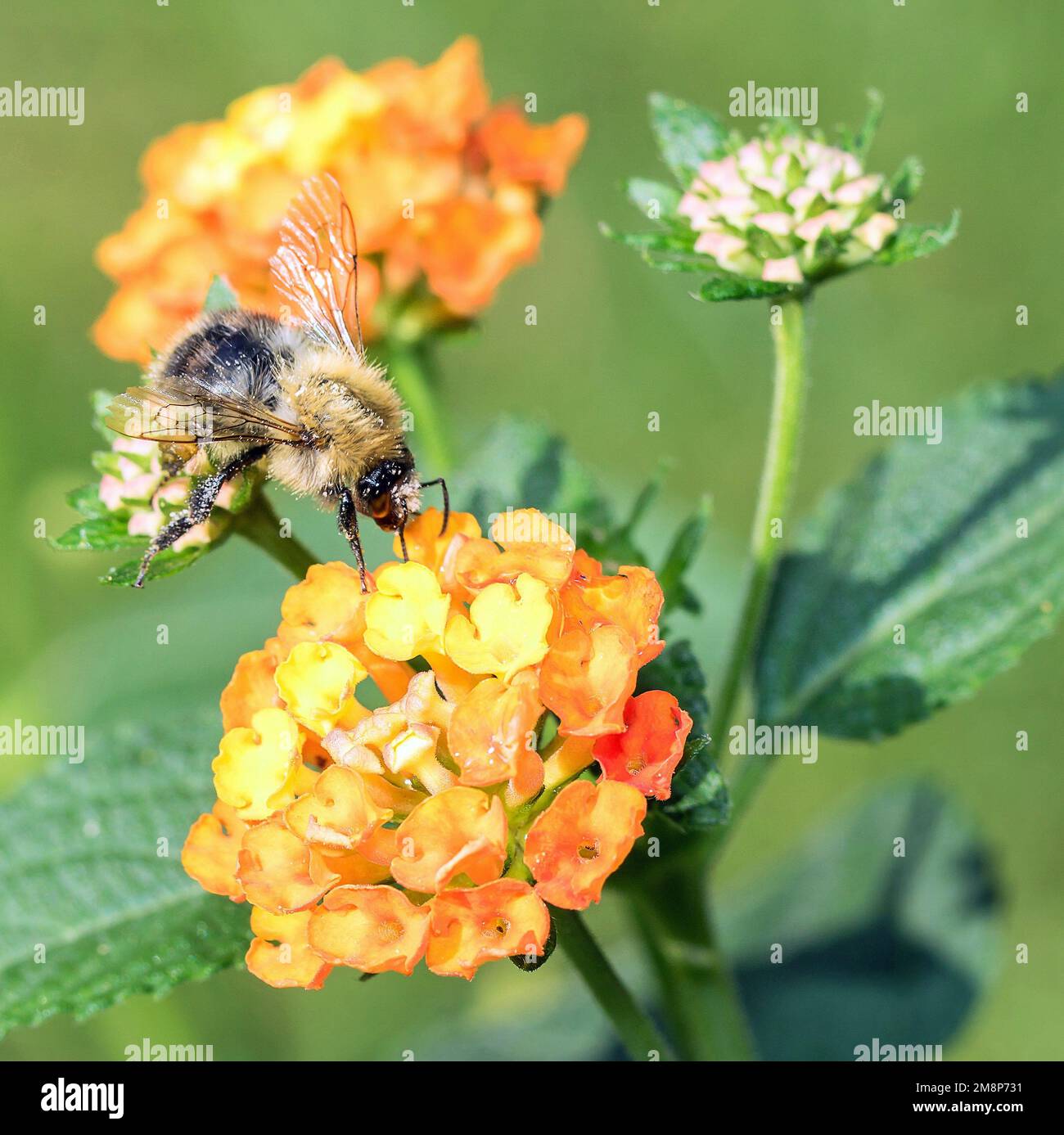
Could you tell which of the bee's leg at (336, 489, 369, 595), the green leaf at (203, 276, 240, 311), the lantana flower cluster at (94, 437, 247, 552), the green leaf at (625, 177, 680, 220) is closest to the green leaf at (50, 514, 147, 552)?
the lantana flower cluster at (94, 437, 247, 552)

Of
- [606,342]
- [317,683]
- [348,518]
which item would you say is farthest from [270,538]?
[606,342]

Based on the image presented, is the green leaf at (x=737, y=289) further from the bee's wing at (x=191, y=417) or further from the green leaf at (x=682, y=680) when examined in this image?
the bee's wing at (x=191, y=417)

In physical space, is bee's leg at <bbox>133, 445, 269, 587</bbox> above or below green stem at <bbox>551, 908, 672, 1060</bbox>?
above
